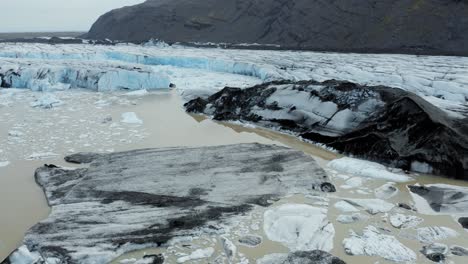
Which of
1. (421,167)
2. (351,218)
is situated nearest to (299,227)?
(351,218)

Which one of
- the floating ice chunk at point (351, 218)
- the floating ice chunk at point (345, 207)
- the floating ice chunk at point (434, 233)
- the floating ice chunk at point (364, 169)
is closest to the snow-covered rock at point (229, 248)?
the floating ice chunk at point (351, 218)

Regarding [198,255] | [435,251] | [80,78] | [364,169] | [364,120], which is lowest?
[198,255]

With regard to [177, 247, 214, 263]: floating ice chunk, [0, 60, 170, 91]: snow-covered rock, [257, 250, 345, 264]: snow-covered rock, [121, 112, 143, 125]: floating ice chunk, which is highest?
[0, 60, 170, 91]: snow-covered rock

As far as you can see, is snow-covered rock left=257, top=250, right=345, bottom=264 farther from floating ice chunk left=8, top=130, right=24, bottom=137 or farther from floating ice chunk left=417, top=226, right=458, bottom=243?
floating ice chunk left=8, top=130, right=24, bottom=137

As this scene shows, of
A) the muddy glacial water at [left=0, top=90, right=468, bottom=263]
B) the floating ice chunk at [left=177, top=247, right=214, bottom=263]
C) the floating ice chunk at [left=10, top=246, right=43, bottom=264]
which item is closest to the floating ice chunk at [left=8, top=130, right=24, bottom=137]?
the muddy glacial water at [left=0, top=90, right=468, bottom=263]

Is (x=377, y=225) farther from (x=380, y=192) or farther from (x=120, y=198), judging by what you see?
(x=120, y=198)

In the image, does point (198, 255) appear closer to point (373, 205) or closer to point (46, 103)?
point (373, 205)
